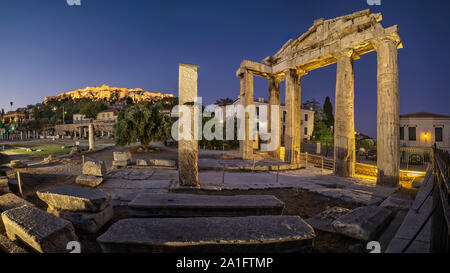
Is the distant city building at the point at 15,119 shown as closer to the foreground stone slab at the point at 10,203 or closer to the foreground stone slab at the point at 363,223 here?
the foreground stone slab at the point at 10,203

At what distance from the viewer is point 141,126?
16969mm

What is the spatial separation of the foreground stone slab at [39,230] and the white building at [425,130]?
28203 mm

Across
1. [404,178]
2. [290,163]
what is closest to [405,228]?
[404,178]

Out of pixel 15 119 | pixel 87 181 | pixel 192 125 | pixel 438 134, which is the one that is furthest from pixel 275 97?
pixel 15 119

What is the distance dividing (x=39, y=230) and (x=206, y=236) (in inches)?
86.6

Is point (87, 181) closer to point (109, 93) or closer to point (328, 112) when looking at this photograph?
point (328, 112)

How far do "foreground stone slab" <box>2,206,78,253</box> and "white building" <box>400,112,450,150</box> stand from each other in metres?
28.2

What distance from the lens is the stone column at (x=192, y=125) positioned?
5.73m

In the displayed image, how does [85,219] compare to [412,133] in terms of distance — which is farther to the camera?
[412,133]

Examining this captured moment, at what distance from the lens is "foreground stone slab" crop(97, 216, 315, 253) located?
86.2 inches

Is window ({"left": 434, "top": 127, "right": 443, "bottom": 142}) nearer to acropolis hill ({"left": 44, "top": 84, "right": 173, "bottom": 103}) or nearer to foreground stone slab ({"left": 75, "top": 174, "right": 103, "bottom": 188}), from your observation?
foreground stone slab ({"left": 75, "top": 174, "right": 103, "bottom": 188})

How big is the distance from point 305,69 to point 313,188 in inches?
362
